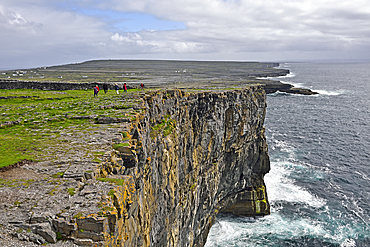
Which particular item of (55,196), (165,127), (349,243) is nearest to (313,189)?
(349,243)

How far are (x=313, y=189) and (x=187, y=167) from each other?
3397 centimetres

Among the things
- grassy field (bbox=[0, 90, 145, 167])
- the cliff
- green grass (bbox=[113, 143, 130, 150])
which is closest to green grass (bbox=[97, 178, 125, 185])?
the cliff

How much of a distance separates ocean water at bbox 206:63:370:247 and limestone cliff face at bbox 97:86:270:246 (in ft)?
14.4

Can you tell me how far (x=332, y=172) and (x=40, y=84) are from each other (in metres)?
61.7

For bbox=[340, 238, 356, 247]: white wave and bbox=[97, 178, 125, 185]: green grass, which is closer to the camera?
bbox=[97, 178, 125, 185]: green grass

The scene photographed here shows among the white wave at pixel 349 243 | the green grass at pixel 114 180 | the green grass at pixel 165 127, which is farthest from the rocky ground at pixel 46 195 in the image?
the white wave at pixel 349 243

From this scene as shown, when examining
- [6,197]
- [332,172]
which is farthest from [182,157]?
[332,172]

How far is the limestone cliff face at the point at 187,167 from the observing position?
1273cm

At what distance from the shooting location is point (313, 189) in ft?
165

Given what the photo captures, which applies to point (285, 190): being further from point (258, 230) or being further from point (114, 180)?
point (114, 180)

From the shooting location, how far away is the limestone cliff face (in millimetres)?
12731

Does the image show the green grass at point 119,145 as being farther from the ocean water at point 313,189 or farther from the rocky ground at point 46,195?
the ocean water at point 313,189

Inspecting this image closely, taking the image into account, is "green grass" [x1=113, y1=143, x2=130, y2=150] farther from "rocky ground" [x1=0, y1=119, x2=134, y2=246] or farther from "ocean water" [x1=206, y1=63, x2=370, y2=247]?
"ocean water" [x1=206, y1=63, x2=370, y2=247]

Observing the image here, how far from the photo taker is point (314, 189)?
50219 mm
